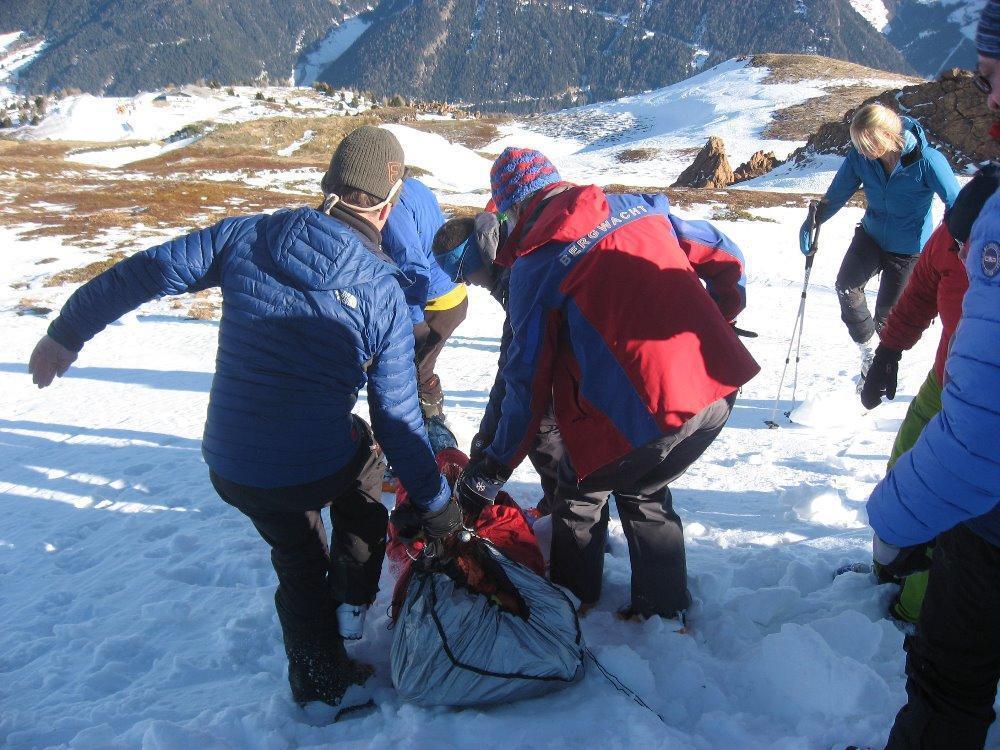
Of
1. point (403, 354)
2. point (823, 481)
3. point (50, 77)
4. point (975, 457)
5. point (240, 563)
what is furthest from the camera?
point (50, 77)

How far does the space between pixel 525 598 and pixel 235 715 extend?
96 cm

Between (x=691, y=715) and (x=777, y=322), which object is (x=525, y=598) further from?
(x=777, y=322)

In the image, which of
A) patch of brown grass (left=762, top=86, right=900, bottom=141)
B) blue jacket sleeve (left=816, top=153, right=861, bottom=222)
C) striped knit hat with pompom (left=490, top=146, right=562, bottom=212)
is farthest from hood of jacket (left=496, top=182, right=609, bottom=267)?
patch of brown grass (left=762, top=86, right=900, bottom=141)

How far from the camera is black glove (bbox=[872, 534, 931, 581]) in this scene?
59.8 inches

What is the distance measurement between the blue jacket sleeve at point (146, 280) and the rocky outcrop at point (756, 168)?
27559 millimetres

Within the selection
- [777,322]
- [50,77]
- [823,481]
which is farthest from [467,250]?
[50,77]

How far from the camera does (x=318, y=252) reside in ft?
5.95

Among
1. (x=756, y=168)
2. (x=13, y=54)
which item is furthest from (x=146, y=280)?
(x=13, y=54)

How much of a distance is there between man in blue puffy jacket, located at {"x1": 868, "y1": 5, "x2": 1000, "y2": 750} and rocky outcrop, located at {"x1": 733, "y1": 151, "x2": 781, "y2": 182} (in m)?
27.6

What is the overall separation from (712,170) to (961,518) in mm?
27367

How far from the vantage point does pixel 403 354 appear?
1.99 m

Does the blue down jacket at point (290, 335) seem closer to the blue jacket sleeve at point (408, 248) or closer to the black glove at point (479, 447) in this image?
the black glove at point (479, 447)

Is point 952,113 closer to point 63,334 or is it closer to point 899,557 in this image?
point 899,557

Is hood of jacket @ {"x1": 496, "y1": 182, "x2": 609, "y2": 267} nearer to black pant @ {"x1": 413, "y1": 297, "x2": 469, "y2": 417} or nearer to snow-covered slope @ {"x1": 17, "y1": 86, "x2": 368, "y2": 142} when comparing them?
black pant @ {"x1": 413, "y1": 297, "x2": 469, "y2": 417}
